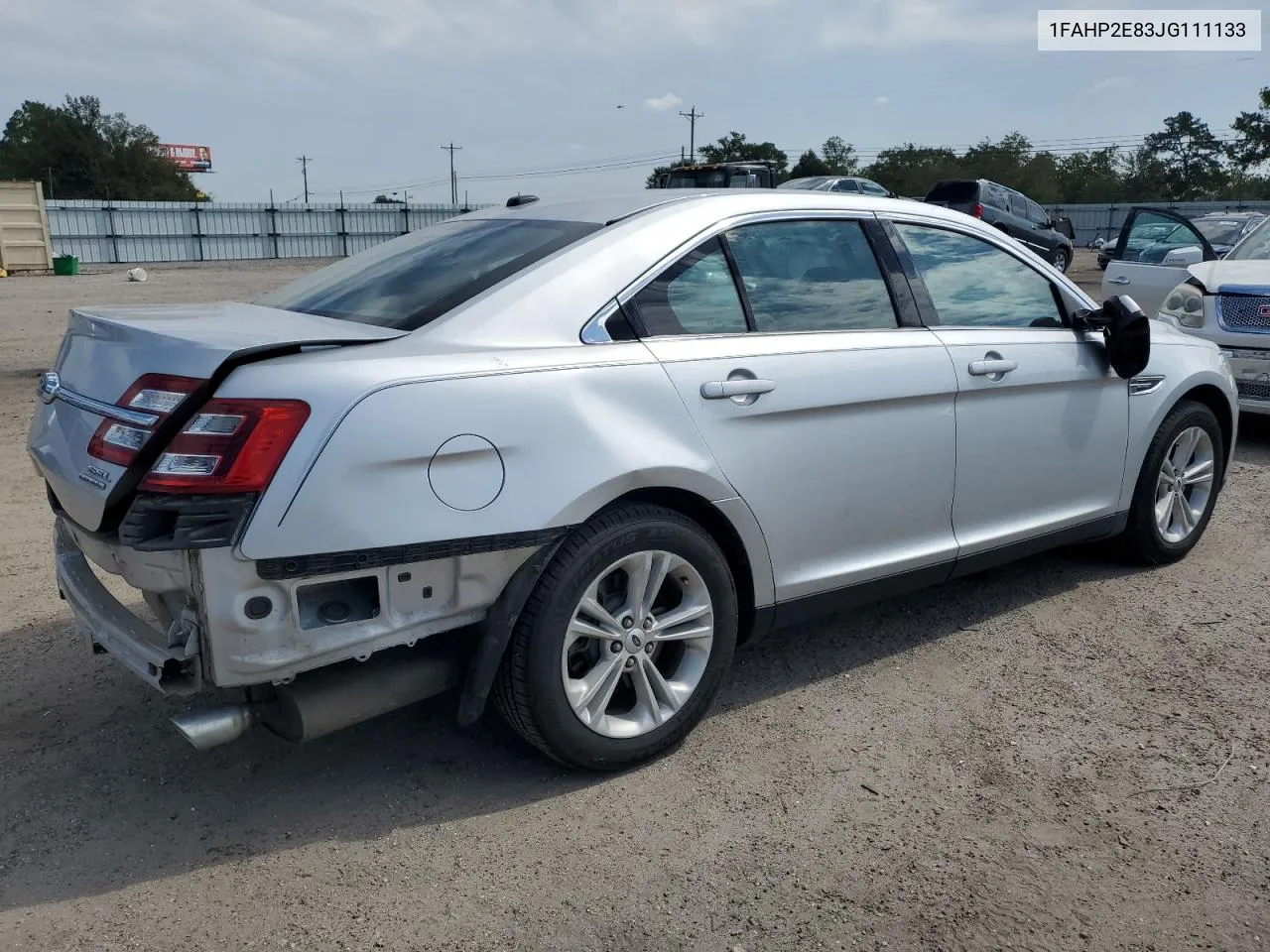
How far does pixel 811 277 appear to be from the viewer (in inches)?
141

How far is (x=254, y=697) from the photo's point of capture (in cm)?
271

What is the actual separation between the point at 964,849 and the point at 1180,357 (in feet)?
9.57

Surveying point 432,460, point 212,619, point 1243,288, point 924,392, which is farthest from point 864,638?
point 1243,288

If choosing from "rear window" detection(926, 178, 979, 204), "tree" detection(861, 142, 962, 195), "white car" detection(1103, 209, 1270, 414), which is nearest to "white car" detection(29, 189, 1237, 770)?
"white car" detection(1103, 209, 1270, 414)

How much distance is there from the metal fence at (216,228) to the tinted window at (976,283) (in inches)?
1373

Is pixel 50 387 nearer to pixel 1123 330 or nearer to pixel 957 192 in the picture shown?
pixel 1123 330

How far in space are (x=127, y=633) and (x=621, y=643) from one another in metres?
1.32

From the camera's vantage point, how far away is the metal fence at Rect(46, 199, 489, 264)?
1490 inches

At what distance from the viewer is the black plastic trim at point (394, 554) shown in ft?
8.08

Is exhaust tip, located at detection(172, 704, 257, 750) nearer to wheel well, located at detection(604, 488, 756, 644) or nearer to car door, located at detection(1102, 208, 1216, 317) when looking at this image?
wheel well, located at detection(604, 488, 756, 644)

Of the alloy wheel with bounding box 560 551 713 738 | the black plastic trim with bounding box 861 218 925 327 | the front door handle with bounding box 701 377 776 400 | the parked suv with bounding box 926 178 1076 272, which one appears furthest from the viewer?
the parked suv with bounding box 926 178 1076 272

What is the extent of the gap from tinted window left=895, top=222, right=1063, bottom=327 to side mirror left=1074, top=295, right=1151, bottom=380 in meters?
0.15

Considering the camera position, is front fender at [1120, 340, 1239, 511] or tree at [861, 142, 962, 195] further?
tree at [861, 142, 962, 195]

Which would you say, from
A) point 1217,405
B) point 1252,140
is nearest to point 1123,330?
point 1217,405
